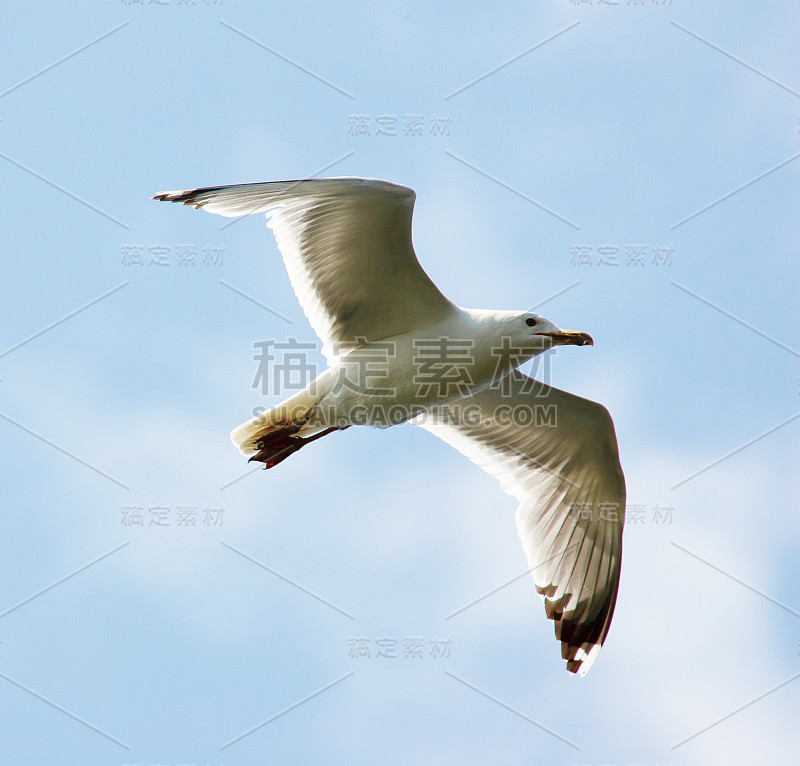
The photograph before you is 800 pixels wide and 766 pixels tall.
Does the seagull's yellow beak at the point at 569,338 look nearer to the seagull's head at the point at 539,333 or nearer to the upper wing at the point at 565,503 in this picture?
the seagull's head at the point at 539,333

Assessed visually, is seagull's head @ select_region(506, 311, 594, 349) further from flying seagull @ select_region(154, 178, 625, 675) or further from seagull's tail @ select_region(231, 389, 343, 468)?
seagull's tail @ select_region(231, 389, 343, 468)

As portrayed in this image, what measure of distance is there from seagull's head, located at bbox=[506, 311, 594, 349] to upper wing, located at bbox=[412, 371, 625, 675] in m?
1.07

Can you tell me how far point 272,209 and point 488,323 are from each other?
1.54 meters

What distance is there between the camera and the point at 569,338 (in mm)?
6297

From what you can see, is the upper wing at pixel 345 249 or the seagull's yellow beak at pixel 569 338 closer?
the upper wing at pixel 345 249

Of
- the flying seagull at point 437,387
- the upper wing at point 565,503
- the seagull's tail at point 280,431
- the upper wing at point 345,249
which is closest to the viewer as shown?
the upper wing at point 345,249

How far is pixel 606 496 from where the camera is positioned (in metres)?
7.47

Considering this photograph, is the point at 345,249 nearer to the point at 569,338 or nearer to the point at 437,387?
the point at 437,387

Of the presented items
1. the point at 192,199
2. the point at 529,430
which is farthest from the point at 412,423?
the point at 192,199

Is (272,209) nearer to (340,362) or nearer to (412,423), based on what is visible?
(340,362)

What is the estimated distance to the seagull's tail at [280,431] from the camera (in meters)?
6.52

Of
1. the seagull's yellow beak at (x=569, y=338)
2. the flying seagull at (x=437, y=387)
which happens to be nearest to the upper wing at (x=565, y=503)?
the flying seagull at (x=437, y=387)

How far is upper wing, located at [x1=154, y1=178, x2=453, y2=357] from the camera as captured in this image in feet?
19.8

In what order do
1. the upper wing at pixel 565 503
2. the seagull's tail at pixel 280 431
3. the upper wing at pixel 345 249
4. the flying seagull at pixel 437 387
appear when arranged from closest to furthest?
1. the upper wing at pixel 345 249
2. the flying seagull at pixel 437 387
3. the seagull's tail at pixel 280 431
4. the upper wing at pixel 565 503
